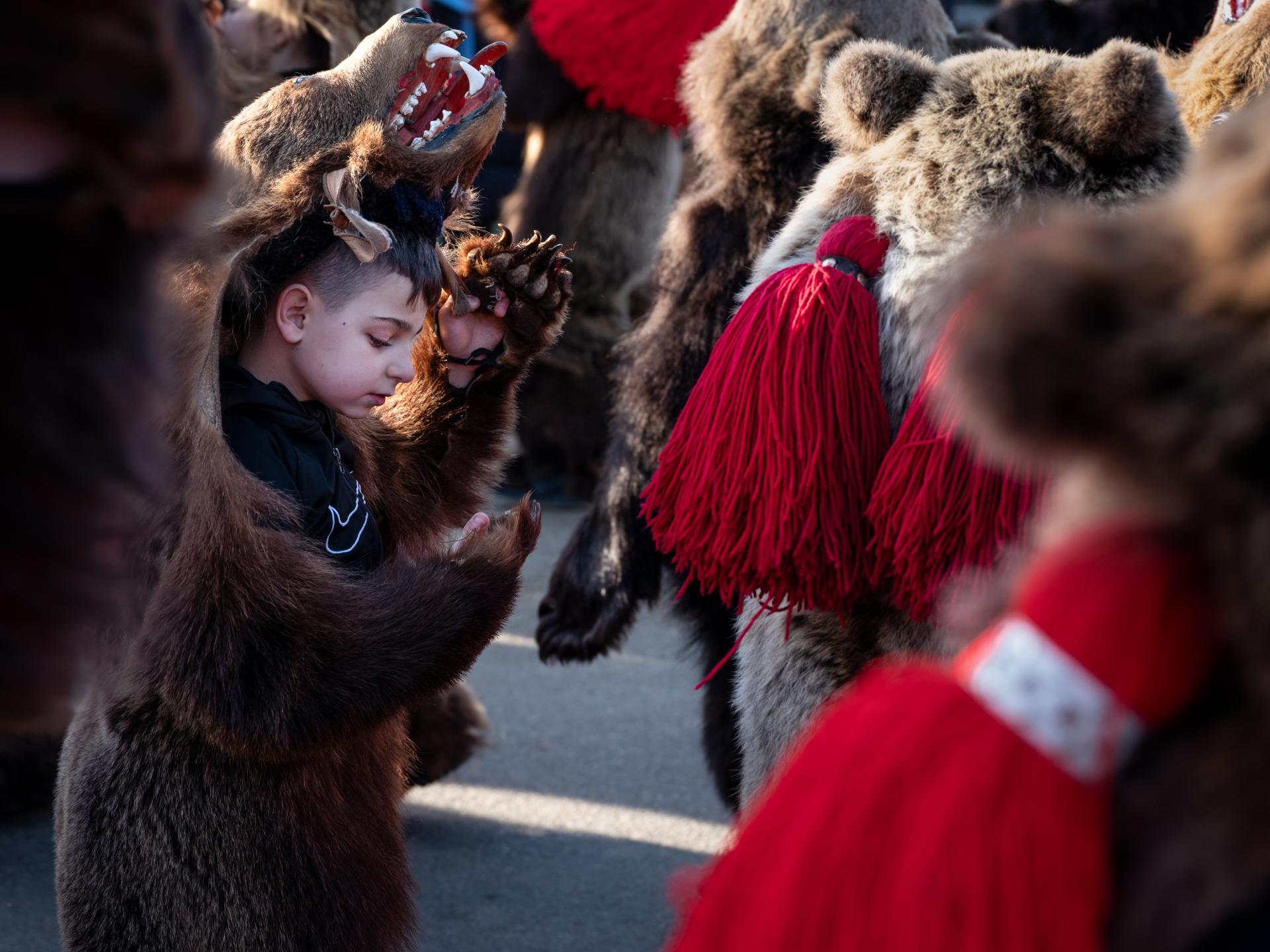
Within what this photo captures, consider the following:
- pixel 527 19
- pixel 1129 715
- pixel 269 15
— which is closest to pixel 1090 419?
pixel 1129 715

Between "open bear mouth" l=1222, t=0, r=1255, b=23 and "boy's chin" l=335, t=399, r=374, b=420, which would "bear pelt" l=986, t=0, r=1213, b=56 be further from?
"boy's chin" l=335, t=399, r=374, b=420

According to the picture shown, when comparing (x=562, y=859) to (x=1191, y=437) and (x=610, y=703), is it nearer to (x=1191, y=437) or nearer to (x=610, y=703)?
(x=610, y=703)

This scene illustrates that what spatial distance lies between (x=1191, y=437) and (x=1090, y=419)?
0.19 feet

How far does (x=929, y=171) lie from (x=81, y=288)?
1.21 m

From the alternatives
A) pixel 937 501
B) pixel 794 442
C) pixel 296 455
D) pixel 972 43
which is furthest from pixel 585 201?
pixel 937 501

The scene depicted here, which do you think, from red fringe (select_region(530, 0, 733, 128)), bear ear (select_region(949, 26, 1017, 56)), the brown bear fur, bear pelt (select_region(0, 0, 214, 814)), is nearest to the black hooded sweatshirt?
bear pelt (select_region(0, 0, 214, 814))

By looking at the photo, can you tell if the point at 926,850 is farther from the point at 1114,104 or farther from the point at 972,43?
the point at 972,43

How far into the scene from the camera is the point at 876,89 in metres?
1.76

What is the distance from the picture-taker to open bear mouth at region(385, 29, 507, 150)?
1.77 meters

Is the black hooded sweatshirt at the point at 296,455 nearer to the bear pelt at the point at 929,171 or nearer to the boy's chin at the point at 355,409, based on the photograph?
the boy's chin at the point at 355,409

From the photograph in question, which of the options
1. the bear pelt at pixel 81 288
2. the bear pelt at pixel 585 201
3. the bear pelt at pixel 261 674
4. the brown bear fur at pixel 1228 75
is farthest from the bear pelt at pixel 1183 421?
the bear pelt at pixel 585 201

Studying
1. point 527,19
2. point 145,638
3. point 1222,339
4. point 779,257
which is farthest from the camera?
point 527,19

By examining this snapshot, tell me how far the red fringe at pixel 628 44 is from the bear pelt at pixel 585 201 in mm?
123

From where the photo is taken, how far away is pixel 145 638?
1.51 m
